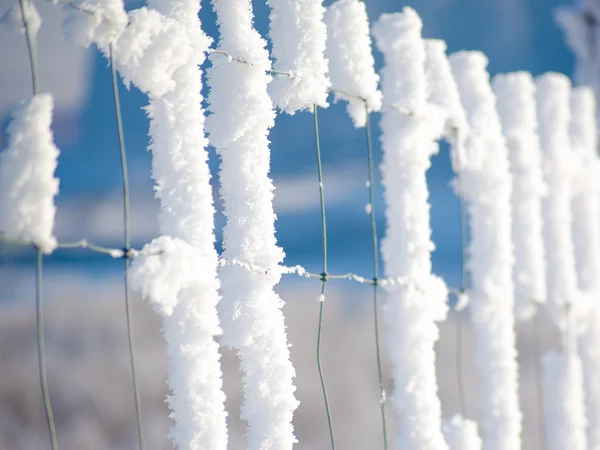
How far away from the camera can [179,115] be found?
0.50 metres

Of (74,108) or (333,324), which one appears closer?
(74,108)

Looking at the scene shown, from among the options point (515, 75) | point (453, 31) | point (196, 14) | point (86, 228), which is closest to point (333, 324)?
point (86, 228)

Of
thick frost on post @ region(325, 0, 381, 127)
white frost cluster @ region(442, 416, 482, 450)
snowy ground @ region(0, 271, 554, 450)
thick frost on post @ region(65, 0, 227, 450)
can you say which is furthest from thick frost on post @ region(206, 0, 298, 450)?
snowy ground @ region(0, 271, 554, 450)

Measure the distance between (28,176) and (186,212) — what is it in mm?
129

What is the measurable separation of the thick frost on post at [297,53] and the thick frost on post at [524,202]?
1.62 feet

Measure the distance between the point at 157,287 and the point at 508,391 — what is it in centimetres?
60

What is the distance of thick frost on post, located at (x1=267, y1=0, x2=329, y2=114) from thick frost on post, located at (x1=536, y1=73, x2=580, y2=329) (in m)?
0.62

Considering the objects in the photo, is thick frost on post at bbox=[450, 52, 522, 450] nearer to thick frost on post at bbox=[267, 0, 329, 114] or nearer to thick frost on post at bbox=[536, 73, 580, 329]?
thick frost on post at bbox=[536, 73, 580, 329]

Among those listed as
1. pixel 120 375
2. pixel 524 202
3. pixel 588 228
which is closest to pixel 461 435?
pixel 524 202

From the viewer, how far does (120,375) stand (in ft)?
9.18

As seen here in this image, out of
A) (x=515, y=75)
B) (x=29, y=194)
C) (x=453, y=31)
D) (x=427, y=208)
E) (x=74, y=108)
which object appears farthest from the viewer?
(x=453, y=31)

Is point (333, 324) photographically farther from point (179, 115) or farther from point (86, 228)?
point (179, 115)

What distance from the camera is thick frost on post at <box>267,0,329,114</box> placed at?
0.58 m

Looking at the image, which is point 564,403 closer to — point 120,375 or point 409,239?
point 409,239
